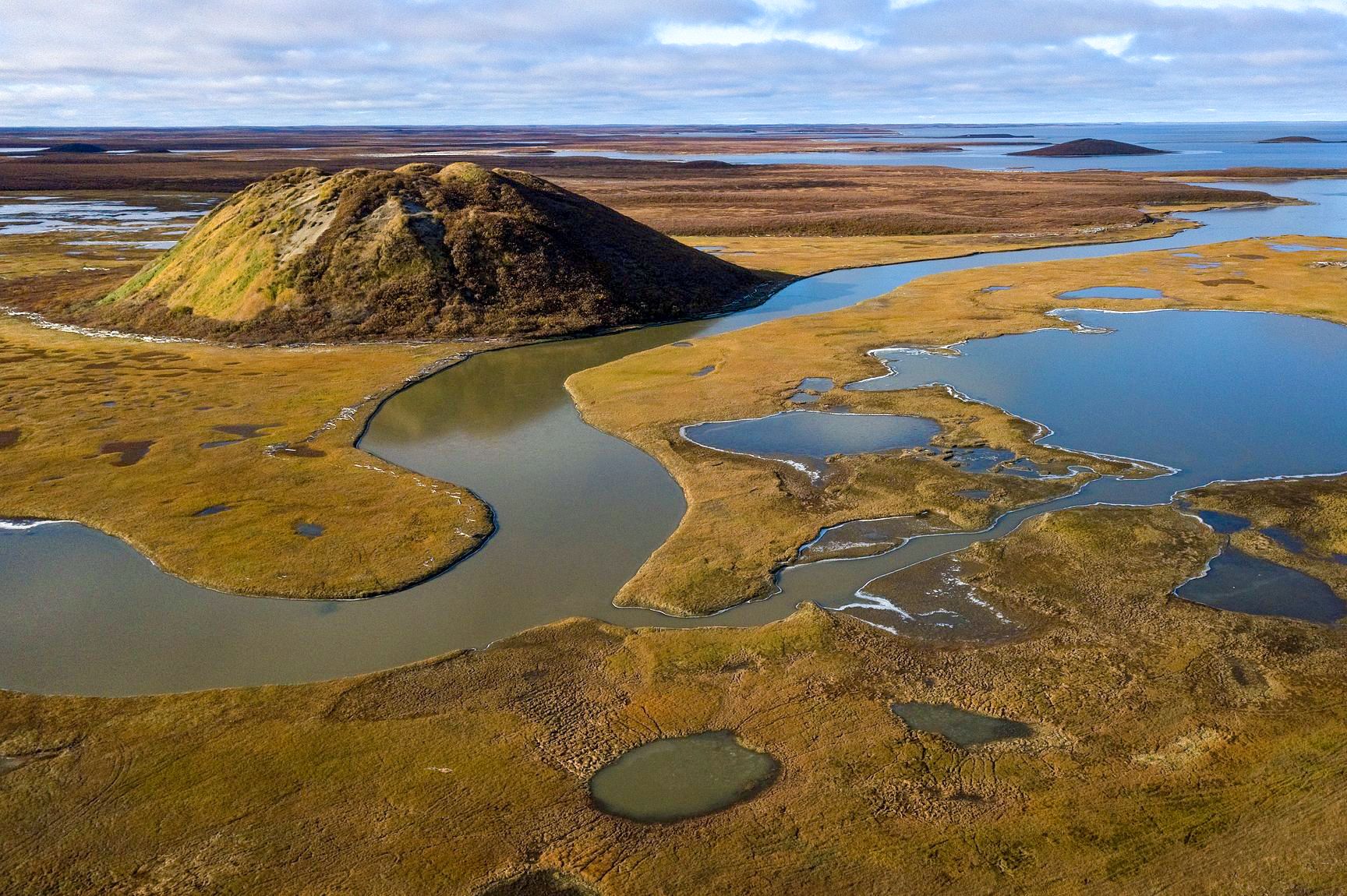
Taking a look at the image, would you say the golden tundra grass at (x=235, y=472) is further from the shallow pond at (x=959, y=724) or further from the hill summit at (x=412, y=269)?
the shallow pond at (x=959, y=724)

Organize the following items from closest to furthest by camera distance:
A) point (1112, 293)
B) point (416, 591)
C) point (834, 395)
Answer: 1. point (416, 591)
2. point (834, 395)
3. point (1112, 293)

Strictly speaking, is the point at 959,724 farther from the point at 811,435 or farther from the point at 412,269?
the point at 412,269

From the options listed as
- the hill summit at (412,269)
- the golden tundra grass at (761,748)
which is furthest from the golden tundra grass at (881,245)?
the golden tundra grass at (761,748)

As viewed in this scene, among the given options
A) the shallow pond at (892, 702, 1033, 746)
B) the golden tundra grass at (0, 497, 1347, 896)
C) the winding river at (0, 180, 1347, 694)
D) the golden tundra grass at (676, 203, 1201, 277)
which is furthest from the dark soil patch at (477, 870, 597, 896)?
the golden tundra grass at (676, 203, 1201, 277)

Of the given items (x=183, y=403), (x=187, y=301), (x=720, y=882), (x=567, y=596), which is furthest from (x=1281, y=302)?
(x=187, y=301)

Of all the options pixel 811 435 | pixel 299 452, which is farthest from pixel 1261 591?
pixel 299 452

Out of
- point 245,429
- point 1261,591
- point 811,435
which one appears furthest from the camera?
point 245,429

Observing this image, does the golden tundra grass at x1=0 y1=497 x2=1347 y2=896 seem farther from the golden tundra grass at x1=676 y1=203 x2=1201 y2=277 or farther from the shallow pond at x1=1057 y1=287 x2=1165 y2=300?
the golden tundra grass at x1=676 y1=203 x2=1201 y2=277
